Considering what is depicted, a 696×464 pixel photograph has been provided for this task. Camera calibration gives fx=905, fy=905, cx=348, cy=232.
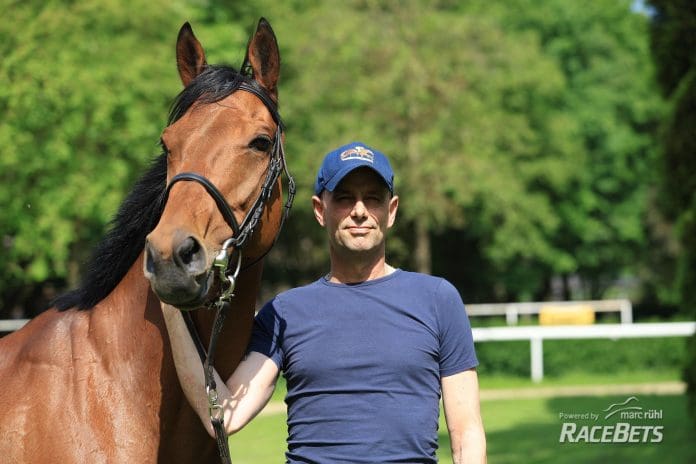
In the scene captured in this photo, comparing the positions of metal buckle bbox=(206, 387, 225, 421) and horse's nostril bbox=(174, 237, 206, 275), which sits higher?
horse's nostril bbox=(174, 237, 206, 275)

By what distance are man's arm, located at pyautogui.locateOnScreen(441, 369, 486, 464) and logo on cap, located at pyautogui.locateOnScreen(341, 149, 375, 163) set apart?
0.72 meters

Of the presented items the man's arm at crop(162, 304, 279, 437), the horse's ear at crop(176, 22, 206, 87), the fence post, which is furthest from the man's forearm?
the fence post

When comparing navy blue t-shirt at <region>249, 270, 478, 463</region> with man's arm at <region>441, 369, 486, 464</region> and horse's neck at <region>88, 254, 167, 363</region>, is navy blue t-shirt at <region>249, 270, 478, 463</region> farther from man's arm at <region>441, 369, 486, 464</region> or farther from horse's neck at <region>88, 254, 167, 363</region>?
horse's neck at <region>88, 254, 167, 363</region>

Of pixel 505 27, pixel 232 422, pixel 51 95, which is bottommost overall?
pixel 232 422

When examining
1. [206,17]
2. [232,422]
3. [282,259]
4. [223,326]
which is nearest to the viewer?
[232,422]

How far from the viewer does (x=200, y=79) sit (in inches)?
114

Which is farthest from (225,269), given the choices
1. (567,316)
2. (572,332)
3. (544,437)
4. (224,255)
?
(567,316)

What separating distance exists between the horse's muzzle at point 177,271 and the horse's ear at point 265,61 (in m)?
0.82

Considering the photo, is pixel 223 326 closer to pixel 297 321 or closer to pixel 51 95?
pixel 297 321

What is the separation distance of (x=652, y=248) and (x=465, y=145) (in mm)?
13658

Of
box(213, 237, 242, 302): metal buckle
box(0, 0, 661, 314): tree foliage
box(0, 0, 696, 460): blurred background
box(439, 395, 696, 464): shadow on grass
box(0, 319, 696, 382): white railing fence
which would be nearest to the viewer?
box(213, 237, 242, 302): metal buckle

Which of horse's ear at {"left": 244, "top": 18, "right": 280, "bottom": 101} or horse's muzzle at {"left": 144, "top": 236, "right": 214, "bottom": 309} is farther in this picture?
horse's ear at {"left": 244, "top": 18, "right": 280, "bottom": 101}

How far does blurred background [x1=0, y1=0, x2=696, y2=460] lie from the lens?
12.3m

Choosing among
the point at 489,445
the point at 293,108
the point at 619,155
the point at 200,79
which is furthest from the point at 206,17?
the point at 200,79
